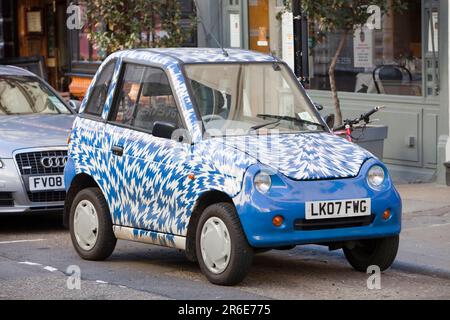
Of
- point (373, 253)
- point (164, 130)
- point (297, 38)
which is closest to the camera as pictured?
point (164, 130)

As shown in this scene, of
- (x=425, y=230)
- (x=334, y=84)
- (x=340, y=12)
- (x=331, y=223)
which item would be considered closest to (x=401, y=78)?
(x=334, y=84)

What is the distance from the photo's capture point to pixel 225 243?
8969 mm

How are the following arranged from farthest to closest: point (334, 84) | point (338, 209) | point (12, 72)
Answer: point (334, 84), point (12, 72), point (338, 209)

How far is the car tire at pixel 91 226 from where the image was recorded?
10.3 metres

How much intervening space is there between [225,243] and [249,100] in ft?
5.04

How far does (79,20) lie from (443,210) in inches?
469

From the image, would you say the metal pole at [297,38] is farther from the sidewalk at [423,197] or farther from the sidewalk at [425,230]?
the sidewalk at [423,197]

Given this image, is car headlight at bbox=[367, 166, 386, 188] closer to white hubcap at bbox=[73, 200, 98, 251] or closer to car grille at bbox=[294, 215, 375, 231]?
car grille at bbox=[294, 215, 375, 231]

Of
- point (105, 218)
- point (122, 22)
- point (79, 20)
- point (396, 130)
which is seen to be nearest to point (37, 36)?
point (79, 20)

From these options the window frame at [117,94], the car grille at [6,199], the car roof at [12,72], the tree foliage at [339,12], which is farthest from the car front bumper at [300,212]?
the car roof at [12,72]

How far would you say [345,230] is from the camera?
357 inches

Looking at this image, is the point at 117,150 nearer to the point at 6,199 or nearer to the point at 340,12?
the point at 6,199

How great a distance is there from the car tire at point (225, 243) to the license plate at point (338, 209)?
0.55 metres
